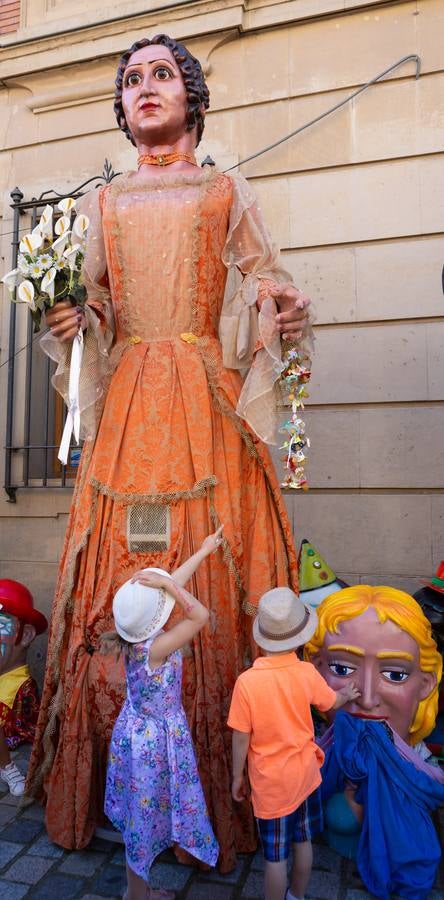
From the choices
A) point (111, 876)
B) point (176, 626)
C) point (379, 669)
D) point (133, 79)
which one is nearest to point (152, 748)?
point (176, 626)

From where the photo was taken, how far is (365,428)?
4234 mm

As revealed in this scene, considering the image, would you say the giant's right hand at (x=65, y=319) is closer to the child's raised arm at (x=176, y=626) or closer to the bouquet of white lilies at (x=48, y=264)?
the bouquet of white lilies at (x=48, y=264)

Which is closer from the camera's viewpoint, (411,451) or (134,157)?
(411,451)

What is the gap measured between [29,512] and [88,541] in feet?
7.64

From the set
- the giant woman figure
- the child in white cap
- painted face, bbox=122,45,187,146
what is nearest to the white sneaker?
the giant woman figure

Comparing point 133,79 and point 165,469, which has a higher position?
point 133,79

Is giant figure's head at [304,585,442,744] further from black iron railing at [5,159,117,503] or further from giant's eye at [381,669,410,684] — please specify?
black iron railing at [5,159,117,503]

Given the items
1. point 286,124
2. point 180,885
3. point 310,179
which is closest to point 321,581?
point 180,885

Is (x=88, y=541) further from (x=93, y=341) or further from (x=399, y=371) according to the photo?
(x=399, y=371)

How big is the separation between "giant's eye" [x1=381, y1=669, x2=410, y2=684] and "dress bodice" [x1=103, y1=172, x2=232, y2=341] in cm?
149

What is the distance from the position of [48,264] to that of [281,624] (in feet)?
4.72

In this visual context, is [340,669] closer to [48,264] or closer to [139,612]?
[139,612]

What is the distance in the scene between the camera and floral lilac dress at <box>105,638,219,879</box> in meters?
1.97

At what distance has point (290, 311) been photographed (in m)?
2.50
